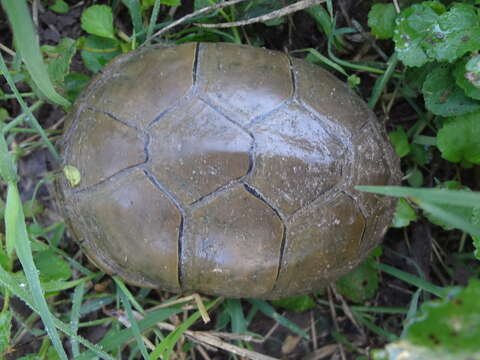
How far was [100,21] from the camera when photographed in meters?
1.96

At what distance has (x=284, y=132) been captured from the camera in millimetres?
1465

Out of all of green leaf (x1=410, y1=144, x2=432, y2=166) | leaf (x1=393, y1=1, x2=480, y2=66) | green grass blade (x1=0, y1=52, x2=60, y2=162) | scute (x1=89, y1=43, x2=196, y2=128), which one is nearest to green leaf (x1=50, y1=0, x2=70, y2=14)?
green grass blade (x1=0, y1=52, x2=60, y2=162)

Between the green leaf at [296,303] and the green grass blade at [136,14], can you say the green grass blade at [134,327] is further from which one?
the green grass blade at [136,14]

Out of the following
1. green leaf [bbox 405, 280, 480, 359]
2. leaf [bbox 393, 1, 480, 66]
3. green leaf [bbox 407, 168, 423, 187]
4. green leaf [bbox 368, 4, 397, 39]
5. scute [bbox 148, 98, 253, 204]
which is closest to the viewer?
green leaf [bbox 405, 280, 480, 359]

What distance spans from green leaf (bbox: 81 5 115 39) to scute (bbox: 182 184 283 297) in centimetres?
95

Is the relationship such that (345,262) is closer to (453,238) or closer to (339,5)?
(453,238)

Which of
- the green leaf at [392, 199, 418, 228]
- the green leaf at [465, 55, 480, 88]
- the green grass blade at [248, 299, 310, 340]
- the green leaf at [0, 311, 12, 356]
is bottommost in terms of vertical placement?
the green grass blade at [248, 299, 310, 340]

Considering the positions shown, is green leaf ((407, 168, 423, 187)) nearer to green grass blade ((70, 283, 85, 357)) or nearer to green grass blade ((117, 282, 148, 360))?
green grass blade ((117, 282, 148, 360))

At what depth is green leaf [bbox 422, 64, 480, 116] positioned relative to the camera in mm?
1782

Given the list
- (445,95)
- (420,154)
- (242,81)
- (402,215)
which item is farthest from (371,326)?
(242,81)

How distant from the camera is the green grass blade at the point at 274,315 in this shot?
2068 millimetres

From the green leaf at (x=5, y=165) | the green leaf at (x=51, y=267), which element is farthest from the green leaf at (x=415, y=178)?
the green leaf at (x=5, y=165)

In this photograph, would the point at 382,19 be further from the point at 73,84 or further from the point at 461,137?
the point at 73,84

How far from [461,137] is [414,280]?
0.58 m
